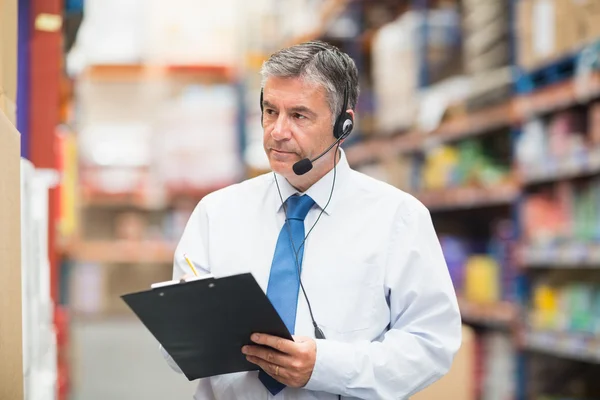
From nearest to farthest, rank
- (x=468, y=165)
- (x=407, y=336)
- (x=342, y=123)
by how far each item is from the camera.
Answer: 1. (x=407, y=336)
2. (x=342, y=123)
3. (x=468, y=165)

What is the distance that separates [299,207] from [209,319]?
36 cm

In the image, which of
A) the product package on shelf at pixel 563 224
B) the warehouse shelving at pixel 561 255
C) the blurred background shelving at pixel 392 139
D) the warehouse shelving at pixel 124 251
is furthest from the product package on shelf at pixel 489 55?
the warehouse shelving at pixel 124 251

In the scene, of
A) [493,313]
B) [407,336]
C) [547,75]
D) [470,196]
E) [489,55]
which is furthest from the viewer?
[470,196]

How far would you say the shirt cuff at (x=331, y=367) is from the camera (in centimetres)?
172

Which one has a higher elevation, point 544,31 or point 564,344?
point 544,31

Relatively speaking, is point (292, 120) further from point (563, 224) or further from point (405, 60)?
point (405, 60)

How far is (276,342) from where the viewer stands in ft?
5.50

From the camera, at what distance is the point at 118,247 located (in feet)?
27.1

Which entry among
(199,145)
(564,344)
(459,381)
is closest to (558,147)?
(564,344)

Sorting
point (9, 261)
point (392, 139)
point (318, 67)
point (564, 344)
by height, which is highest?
point (318, 67)

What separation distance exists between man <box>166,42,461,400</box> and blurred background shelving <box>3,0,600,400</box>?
3.92ft

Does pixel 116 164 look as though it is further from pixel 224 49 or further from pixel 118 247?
pixel 224 49

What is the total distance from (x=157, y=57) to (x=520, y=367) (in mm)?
5485

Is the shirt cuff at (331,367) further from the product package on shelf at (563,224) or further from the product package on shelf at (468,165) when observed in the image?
the product package on shelf at (468,165)
